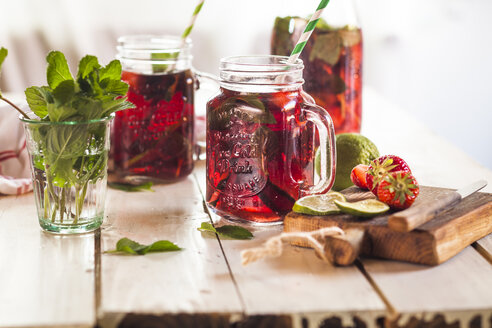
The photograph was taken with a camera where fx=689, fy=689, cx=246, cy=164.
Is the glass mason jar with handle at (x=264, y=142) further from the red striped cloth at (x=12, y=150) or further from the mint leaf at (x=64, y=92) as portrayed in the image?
the red striped cloth at (x=12, y=150)

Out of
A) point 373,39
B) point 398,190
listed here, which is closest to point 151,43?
point 398,190

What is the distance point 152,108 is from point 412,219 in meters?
0.56

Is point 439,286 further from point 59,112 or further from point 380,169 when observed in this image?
point 59,112

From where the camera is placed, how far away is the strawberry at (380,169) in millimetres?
1037

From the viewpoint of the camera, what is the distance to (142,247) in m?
0.94

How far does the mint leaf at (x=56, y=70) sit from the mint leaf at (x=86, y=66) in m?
0.02

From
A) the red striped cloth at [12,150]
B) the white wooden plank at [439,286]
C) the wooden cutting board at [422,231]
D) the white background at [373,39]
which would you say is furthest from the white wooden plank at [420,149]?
the white background at [373,39]

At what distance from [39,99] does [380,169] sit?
51cm

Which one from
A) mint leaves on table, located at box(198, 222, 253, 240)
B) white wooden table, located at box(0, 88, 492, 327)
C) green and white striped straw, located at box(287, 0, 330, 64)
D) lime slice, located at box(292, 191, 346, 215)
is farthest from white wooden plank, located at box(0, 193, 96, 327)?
green and white striped straw, located at box(287, 0, 330, 64)

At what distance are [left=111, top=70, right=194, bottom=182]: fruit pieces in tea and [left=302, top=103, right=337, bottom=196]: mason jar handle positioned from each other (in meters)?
0.32

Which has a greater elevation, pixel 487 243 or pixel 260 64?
pixel 260 64

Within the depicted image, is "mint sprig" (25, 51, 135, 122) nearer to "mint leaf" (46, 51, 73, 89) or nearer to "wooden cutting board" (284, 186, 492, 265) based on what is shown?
"mint leaf" (46, 51, 73, 89)

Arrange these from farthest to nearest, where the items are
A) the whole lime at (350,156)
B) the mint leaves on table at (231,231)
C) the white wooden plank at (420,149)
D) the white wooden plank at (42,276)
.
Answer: the white wooden plank at (420,149), the whole lime at (350,156), the mint leaves on table at (231,231), the white wooden plank at (42,276)

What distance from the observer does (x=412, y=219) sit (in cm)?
89
